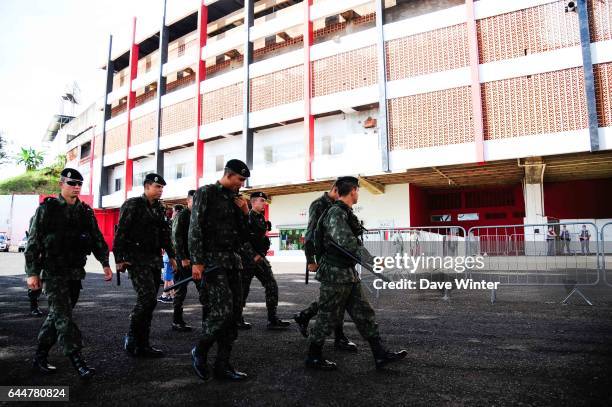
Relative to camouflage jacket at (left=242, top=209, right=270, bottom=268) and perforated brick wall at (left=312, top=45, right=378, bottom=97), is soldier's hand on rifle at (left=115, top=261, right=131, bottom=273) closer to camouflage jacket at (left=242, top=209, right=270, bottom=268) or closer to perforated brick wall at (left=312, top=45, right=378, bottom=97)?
camouflage jacket at (left=242, top=209, right=270, bottom=268)

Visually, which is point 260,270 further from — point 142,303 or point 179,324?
point 142,303

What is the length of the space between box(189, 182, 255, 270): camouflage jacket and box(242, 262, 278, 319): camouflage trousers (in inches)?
78.4

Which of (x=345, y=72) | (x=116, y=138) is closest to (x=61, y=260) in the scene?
(x=345, y=72)

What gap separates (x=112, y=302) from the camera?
826 cm

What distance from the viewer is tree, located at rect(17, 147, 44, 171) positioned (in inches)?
2470

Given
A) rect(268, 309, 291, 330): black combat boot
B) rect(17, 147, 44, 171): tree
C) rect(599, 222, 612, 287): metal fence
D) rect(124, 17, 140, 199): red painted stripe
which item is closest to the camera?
rect(268, 309, 291, 330): black combat boot

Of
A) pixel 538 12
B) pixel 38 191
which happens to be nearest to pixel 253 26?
pixel 538 12

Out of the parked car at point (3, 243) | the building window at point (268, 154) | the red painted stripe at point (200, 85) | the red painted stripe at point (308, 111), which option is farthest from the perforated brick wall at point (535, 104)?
the parked car at point (3, 243)

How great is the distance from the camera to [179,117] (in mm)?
26188

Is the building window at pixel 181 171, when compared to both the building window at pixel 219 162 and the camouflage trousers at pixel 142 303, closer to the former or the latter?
the building window at pixel 219 162

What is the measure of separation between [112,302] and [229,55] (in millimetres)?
→ 20720

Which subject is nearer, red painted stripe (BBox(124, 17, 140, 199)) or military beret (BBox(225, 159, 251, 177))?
military beret (BBox(225, 159, 251, 177))

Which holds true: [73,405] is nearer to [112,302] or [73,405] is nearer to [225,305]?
[225,305]

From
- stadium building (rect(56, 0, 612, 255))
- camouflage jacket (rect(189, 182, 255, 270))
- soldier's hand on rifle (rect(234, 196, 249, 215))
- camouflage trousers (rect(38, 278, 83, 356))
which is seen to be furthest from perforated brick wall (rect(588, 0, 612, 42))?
camouflage trousers (rect(38, 278, 83, 356))
